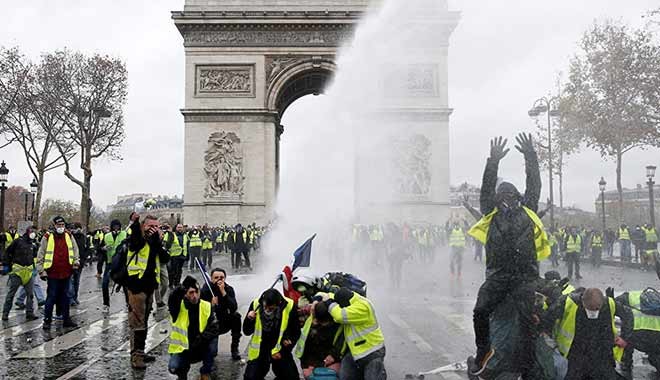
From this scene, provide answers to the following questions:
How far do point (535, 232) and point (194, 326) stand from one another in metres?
3.29

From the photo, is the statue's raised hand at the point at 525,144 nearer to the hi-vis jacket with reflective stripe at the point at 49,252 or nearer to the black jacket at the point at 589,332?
the black jacket at the point at 589,332

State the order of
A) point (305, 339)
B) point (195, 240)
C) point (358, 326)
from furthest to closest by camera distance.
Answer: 1. point (195, 240)
2. point (305, 339)
3. point (358, 326)

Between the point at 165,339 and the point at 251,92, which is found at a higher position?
the point at 251,92

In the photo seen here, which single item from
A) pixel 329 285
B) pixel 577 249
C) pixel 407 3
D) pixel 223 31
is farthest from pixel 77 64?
pixel 329 285

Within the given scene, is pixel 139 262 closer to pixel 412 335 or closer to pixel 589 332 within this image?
pixel 412 335

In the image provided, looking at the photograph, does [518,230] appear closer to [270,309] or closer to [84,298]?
[270,309]

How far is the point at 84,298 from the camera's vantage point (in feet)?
43.7

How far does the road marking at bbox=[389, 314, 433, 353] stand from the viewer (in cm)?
745

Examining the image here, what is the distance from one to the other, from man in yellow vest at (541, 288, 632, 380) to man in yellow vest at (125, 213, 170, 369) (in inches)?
169

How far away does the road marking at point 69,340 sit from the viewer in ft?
24.4

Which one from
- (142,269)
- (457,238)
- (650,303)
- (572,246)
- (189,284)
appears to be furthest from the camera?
(572,246)

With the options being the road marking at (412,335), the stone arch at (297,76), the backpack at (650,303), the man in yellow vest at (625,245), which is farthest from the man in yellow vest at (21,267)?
the stone arch at (297,76)

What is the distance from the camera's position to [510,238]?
523 cm

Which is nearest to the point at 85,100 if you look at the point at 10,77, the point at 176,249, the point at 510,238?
the point at 10,77
